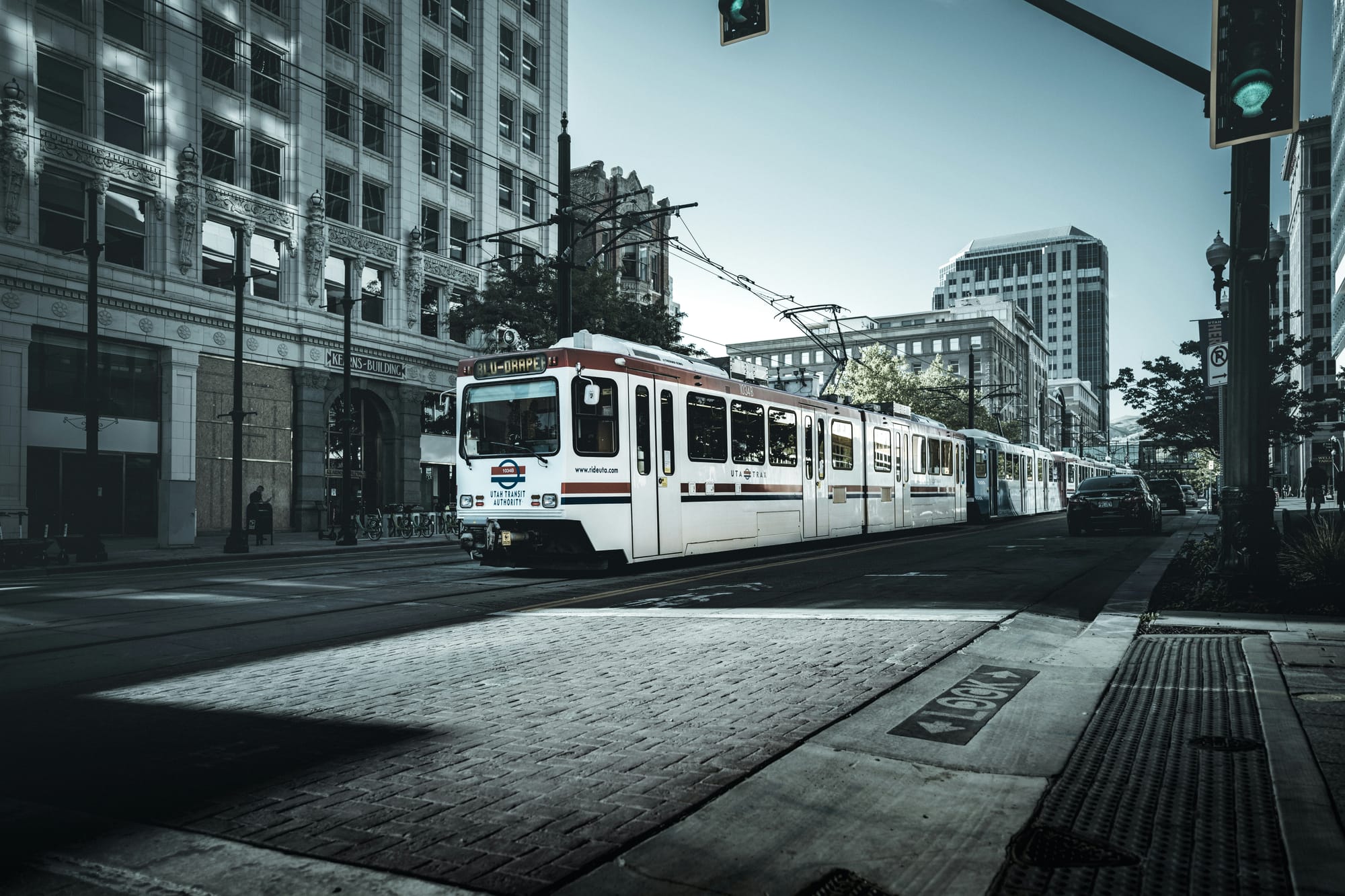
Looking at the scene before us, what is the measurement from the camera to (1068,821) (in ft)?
11.8

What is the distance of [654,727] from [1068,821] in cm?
214

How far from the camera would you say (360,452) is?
113 feet

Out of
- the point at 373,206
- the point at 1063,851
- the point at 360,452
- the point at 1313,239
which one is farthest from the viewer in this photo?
the point at 1313,239

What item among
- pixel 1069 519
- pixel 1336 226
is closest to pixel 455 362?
pixel 1069 519

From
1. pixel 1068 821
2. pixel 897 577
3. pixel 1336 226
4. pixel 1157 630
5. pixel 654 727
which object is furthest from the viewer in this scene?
pixel 1336 226

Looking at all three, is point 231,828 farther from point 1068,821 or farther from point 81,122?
point 81,122

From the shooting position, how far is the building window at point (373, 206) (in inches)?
1366

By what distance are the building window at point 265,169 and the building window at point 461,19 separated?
11.1 meters

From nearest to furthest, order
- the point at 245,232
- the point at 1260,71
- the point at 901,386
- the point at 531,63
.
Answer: the point at 1260,71, the point at 245,232, the point at 531,63, the point at 901,386

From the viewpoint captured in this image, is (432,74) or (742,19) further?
(432,74)

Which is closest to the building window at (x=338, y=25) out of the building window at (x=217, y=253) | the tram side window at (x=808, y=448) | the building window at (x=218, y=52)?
the building window at (x=218, y=52)

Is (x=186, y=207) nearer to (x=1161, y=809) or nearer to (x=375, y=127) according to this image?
(x=375, y=127)

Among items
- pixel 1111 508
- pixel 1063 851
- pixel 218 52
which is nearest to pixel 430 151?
pixel 218 52

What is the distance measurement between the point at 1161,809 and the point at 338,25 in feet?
122
